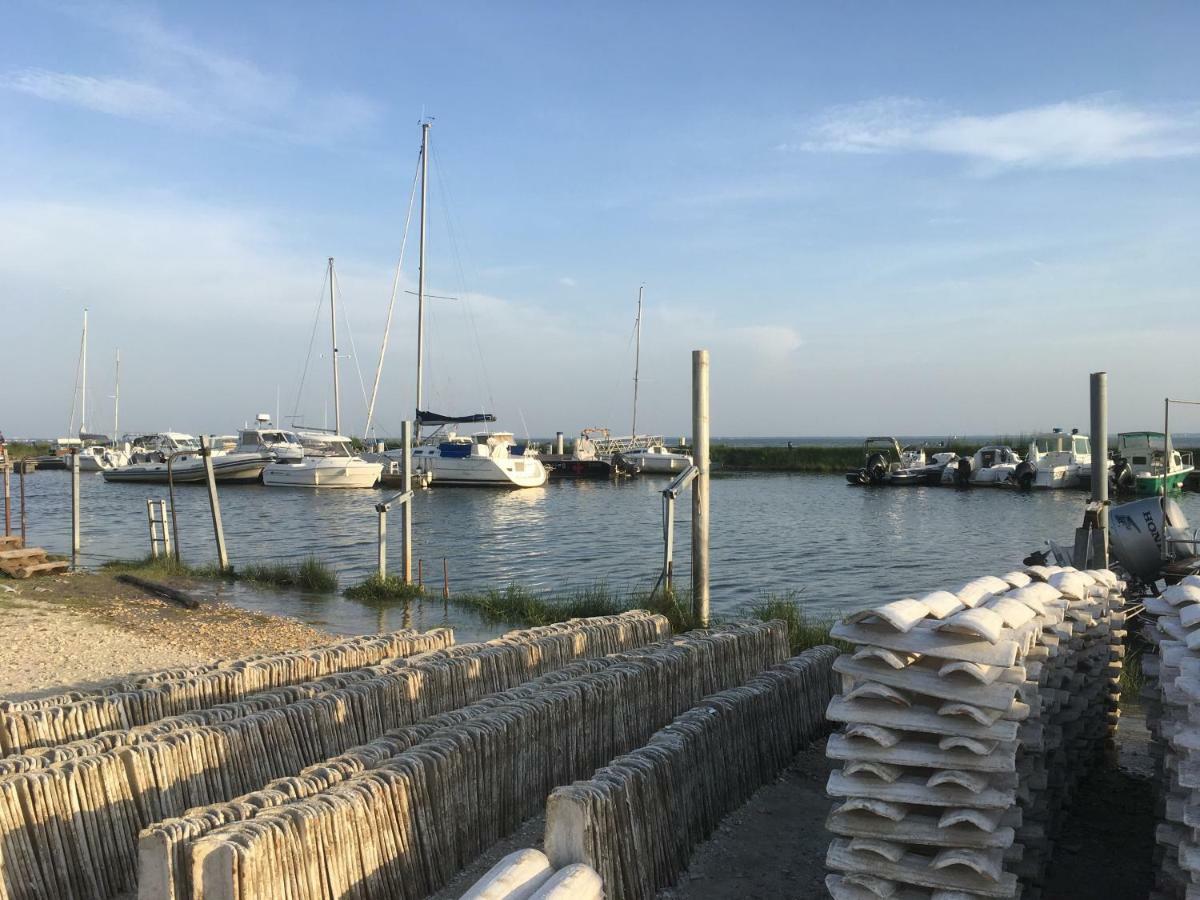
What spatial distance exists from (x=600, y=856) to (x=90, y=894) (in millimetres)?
2836

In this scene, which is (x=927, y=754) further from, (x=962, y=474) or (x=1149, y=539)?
(x=962, y=474)

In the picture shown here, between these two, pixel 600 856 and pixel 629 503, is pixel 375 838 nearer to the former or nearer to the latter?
pixel 600 856

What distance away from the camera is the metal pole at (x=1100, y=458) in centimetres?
1150

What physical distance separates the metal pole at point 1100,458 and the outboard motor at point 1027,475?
1857 inches

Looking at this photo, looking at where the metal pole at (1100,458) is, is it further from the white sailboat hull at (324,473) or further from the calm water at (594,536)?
the white sailboat hull at (324,473)

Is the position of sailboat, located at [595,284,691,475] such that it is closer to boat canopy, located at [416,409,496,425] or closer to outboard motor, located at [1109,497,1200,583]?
boat canopy, located at [416,409,496,425]

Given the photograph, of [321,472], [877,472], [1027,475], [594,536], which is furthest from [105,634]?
[877,472]

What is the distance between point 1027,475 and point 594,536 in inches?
1324

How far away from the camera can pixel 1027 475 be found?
55.9m

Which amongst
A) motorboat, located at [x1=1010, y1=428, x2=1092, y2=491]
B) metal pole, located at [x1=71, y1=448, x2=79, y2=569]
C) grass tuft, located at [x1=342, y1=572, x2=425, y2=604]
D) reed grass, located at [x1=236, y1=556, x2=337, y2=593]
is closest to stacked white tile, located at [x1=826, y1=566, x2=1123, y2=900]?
grass tuft, located at [x1=342, y1=572, x2=425, y2=604]

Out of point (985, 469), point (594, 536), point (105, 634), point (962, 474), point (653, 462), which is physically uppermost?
point (653, 462)

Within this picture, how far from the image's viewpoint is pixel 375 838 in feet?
15.8

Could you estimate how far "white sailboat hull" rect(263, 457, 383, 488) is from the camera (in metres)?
54.4

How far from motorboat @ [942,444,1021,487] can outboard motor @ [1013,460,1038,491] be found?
116cm
